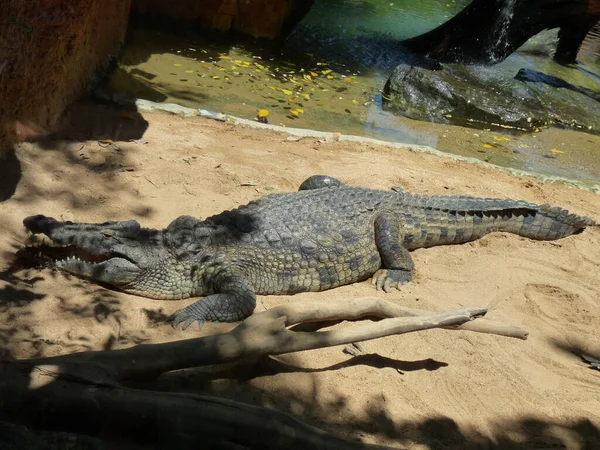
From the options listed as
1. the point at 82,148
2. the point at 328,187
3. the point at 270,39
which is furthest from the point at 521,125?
the point at 82,148

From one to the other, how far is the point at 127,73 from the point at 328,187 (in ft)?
14.7

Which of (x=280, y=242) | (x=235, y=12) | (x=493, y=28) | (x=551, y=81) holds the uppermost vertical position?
(x=493, y=28)

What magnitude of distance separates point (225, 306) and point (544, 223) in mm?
3427

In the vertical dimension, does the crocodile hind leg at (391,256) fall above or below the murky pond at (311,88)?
below

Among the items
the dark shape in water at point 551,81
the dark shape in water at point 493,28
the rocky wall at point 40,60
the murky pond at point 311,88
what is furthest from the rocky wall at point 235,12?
the dark shape in water at point 551,81

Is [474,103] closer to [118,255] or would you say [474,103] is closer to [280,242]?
[280,242]

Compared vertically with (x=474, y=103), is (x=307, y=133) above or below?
below

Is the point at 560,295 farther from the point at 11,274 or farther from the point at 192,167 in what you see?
the point at 11,274

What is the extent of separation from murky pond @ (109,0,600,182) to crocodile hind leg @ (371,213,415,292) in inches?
134

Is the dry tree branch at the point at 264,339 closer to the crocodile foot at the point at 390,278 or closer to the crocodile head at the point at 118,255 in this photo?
the crocodile foot at the point at 390,278

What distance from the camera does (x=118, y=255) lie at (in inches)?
173

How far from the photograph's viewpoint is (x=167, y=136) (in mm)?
6602

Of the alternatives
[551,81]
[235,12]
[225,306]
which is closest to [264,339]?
[225,306]

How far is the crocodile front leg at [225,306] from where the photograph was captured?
4.18 metres
